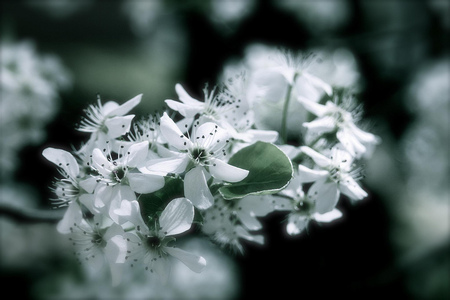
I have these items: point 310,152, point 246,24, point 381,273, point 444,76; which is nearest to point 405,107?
point 444,76

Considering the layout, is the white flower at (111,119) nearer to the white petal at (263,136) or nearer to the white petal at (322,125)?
the white petal at (263,136)

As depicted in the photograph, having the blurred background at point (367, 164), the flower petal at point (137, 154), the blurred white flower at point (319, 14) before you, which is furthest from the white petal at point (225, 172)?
the blurred white flower at point (319, 14)

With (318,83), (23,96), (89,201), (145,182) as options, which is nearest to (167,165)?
(145,182)

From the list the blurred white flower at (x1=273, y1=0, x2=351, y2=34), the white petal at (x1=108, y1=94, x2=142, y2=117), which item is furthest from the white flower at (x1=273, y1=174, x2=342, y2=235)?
the blurred white flower at (x1=273, y1=0, x2=351, y2=34)

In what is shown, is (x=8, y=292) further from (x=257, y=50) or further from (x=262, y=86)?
(x=262, y=86)

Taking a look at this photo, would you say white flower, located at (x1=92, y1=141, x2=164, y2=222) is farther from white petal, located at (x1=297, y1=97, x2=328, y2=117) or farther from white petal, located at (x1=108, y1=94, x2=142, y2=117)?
white petal, located at (x1=297, y1=97, x2=328, y2=117)

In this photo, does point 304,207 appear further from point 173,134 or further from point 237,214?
point 173,134
